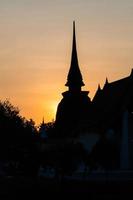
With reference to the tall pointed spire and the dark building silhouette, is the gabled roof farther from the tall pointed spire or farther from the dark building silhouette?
the tall pointed spire

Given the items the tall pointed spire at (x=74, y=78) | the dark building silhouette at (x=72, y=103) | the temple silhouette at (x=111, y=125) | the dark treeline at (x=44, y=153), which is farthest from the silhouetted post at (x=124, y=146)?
the tall pointed spire at (x=74, y=78)

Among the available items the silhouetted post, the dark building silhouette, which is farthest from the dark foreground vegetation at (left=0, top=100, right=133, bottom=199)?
the silhouetted post

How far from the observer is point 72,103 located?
337 feet

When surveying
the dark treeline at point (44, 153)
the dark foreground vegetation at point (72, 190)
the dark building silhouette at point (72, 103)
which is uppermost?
the dark building silhouette at point (72, 103)

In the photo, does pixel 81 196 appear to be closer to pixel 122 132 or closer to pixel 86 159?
pixel 86 159

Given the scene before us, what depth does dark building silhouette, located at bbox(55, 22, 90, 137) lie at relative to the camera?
3748 inches

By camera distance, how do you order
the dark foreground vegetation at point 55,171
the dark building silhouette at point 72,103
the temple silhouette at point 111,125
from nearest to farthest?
the dark foreground vegetation at point 55,171 < the temple silhouette at point 111,125 < the dark building silhouette at point 72,103

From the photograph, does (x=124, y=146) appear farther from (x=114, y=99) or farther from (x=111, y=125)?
(x=114, y=99)

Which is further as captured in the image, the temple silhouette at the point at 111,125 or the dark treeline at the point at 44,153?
the temple silhouette at the point at 111,125

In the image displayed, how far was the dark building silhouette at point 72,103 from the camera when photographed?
95.2m

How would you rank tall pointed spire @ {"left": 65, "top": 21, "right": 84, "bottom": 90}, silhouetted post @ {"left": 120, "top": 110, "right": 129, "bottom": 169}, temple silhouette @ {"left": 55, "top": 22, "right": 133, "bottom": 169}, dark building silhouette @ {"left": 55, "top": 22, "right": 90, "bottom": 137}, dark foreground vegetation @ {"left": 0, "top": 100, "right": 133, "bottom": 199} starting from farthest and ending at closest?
tall pointed spire @ {"left": 65, "top": 21, "right": 84, "bottom": 90}, dark building silhouette @ {"left": 55, "top": 22, "right": 90, "bottom": 137}, silhouetted post @ {"left": 120, "top": 110, "right": 129, "bottom": 169}, temple silhouette @ {"left": 55, "top": 22, "right": 133, "bottom": 169}, dark foreground vegetation @ {"left": 0, "top": 100, "right": 133, "bottom": 199}

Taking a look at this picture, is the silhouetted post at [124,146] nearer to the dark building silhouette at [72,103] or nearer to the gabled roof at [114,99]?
the gabled roof at [114,99]

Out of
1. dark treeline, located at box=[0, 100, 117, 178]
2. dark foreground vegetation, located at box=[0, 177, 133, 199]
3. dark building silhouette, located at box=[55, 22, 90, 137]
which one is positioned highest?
dark building silhouette, located at box=[55, 22, 90, 137]

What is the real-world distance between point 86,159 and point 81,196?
17098 millimetres
